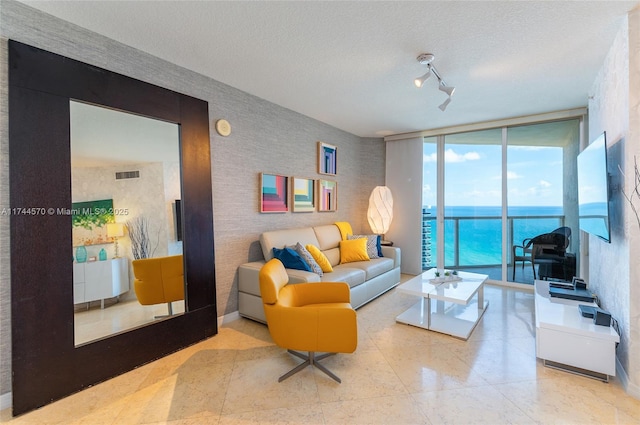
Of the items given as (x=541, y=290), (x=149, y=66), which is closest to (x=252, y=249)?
(x=149, y=66)

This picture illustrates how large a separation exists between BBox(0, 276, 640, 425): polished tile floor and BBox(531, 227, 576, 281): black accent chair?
6.33 ft

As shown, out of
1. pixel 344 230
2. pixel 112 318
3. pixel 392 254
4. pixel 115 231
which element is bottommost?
pixel 112 318

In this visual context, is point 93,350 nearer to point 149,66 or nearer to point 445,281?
point 149,66

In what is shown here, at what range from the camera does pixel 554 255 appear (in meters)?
4.04

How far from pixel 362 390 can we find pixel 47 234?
2328 mm

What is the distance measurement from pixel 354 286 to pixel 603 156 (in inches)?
97.0

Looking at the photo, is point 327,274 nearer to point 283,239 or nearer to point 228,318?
point 283,239

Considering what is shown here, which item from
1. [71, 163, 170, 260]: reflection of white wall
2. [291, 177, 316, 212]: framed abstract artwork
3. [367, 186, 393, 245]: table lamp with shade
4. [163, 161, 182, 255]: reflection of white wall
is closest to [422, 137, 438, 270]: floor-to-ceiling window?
[367, 186, 393, 245]: table lamp with shade

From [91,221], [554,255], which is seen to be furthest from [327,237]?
[554,255]

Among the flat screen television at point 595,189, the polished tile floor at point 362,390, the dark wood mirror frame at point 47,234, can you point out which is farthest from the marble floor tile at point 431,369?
the dark wood mirror frame at point 47,234

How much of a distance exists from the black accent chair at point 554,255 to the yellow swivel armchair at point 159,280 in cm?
459

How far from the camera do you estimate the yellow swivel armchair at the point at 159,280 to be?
238cm

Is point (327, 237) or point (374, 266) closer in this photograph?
point (374, 266)

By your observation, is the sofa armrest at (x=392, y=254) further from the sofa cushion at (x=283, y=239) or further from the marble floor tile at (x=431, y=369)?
the marble floor tile at (x=431, y=369)
